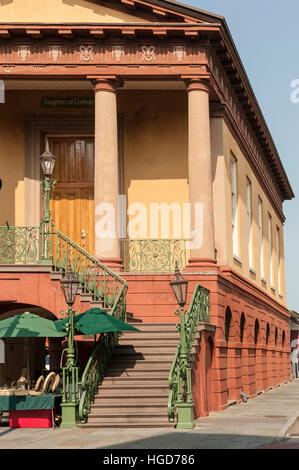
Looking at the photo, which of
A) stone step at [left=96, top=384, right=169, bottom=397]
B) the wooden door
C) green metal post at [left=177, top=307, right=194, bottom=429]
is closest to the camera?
green metal post at [left=177, top=307, right=194, bottom=429]

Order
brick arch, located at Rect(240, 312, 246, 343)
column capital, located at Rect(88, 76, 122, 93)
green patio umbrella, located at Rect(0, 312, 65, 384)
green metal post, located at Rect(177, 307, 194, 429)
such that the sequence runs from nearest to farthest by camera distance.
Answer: green metal post, located at Rect(177, 307, 194, 429), green patio umbrella, located at Rect(0, 312, 65, 384), column capital, located at Rect(88, 76, 122, 93), brick arch, located at Rect(240, 312, 246, 343)

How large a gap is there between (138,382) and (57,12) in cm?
1239

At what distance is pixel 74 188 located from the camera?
26.9 meters

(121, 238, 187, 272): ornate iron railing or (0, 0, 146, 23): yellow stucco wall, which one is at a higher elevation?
(0, 0, 146, 23): yellow stucco wall

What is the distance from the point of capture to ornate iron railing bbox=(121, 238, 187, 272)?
2425 centimetres

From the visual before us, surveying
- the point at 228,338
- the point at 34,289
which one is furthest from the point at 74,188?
the point at 228,338

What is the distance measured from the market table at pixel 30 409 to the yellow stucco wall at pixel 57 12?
12375mm

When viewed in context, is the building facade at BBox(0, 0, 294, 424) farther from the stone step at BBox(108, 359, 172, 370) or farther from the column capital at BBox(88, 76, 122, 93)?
the stone step at BBox(108, 359, 172, 370)

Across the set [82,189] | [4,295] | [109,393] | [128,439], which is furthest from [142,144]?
[128,439]

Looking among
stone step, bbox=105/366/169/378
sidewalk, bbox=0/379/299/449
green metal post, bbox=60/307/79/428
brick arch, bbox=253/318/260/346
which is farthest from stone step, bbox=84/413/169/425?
brick arch, bbox=253/318/260/346

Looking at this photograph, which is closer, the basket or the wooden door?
the basket

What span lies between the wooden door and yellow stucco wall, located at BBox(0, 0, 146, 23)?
4.24 m

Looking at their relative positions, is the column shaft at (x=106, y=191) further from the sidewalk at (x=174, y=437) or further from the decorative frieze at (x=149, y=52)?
the sidewalk at (x=174, y=437)
